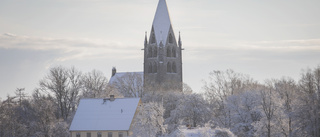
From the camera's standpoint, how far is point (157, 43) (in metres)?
102

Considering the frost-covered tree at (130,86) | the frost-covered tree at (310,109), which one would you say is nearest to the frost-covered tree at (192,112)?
the frost-covered tree at (310,109)

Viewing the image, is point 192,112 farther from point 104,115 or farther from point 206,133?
point 206,133

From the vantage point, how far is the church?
101250 mm

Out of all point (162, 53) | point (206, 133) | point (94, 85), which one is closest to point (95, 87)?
point (94, 85)

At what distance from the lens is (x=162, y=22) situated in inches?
3996

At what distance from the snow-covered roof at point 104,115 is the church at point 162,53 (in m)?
34.6

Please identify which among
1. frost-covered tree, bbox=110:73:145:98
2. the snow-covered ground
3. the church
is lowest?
the snow-covered ground

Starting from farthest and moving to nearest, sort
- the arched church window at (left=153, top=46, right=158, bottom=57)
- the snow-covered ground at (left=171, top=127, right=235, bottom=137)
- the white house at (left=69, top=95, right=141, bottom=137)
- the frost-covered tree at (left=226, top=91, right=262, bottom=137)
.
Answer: the arched church window at (left=153, top=46, right=158, bottom=57) < the white house at (left=69, top=95, right=141, bottom=137) < the frost-covered tree at (left=226, top=91, right=262, bottom=137) < the snow-covered ground at (left=171, top=127, right=235, bottom=137)

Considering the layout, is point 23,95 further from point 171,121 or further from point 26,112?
point 171,121

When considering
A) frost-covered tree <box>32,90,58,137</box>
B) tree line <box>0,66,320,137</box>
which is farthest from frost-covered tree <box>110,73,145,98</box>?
frost-covered tree <box>32,90,58,137</box>

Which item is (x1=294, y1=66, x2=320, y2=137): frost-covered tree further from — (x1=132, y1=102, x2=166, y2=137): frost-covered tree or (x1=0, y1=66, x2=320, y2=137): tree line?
(x1=132, y1=102, x2=166, y2=137): frost-covered tree

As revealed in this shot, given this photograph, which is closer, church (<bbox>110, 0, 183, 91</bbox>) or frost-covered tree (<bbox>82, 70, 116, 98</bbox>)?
frost-covered tree (<bbox>82, 70, 116, 98</bbox>)

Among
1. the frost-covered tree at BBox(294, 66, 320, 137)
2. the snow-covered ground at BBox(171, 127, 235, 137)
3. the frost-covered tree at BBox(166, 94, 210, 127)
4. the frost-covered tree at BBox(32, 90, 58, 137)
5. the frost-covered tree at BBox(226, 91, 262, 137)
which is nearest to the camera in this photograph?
the snow-covered ground at BBox(171, 127, 235, 137)

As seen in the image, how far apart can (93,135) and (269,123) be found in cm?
2202
